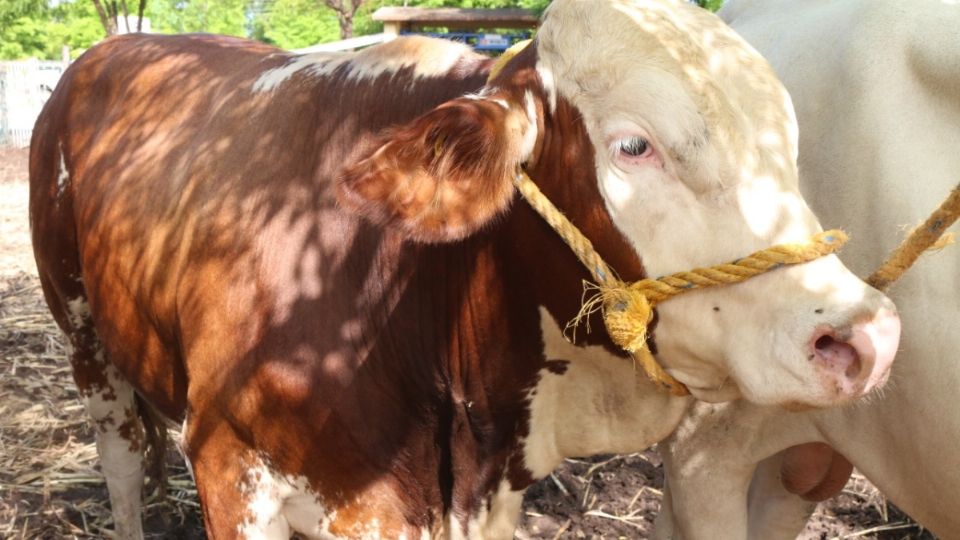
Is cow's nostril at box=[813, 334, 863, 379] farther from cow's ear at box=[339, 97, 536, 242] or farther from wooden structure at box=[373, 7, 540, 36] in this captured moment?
wooden structure at box=[373, 7, 540, 36]

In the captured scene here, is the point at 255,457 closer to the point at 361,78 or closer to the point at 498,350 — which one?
the point at 498,350

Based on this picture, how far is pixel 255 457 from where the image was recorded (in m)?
2.47

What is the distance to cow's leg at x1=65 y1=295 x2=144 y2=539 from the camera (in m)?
3.69

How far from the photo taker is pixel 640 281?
1.97 metres

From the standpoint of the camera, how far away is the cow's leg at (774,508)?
129 inches

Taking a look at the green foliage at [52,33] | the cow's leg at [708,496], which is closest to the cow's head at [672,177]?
the cow's leg at [708,496]

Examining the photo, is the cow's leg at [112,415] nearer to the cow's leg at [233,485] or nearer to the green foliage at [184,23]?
the cow's leg at [233,485]

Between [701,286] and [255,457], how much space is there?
1292 mm

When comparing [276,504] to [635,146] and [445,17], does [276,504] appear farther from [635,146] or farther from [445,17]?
[445,17]

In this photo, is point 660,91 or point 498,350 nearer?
point 660,91

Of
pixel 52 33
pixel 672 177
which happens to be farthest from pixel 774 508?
pixel 52 33

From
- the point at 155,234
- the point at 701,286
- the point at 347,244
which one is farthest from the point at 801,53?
the point at 155,234

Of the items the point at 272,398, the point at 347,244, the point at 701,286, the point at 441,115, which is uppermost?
the point at 441,115

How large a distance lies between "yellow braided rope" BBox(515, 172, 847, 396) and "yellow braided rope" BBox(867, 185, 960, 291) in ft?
0.79
